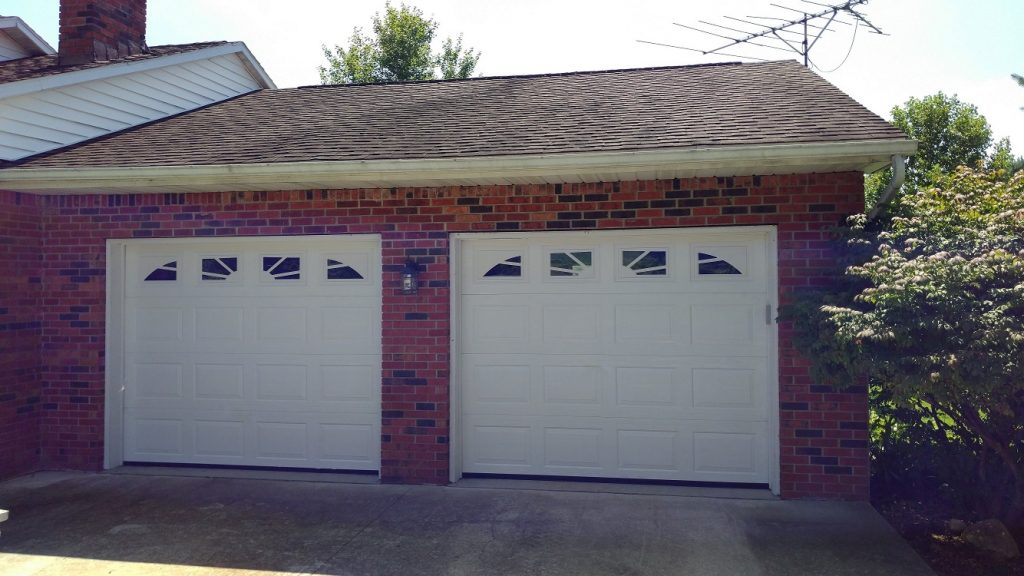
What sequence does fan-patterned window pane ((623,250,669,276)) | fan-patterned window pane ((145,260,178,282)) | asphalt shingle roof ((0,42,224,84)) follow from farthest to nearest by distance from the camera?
asphalt shingle roof ((0,42,224,84)) < fan-patterned window pane ((145,260,178,282)) < fan-patterned window pane ((623,250,669,276))

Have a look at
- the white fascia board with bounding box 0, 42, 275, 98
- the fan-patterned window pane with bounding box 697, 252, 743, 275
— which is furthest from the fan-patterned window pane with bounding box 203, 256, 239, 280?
the fan-patterned window pane with bounding box 697, 252, 743, 275

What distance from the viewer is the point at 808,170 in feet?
19.8

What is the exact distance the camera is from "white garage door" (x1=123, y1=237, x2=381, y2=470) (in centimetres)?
691

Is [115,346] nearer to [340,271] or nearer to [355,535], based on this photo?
[340,271]

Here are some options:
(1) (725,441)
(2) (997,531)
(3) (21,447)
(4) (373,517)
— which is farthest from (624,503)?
(3) (21,447)

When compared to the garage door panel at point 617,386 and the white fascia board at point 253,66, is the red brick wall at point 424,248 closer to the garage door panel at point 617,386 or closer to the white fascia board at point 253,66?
the garage door panel at point 617,386

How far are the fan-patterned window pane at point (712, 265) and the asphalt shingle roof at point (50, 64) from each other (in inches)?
256

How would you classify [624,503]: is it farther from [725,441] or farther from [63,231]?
[63,231]

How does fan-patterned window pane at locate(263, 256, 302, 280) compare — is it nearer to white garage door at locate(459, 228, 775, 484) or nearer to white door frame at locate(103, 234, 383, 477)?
white door frame at locate(103, 234, 383, 477)

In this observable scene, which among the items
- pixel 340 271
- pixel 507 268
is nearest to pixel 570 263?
pixel 507 268

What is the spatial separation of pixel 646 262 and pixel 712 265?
543 millimetres

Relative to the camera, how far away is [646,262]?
6.48 metres

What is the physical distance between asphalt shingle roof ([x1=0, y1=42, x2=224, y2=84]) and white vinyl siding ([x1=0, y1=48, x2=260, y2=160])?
0.21m

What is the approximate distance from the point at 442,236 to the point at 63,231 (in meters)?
3.70
